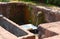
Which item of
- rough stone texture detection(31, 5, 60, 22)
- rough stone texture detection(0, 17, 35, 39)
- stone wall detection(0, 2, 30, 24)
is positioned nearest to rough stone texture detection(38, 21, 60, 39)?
rough stone texture detection(0, 17, 35, 39)

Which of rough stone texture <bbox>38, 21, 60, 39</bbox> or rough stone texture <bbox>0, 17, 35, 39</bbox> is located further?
rough stone texture <bbox>0, 17, 35, 39</bbox>

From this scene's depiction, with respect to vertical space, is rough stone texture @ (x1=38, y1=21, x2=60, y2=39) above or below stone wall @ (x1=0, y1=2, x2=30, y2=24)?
above

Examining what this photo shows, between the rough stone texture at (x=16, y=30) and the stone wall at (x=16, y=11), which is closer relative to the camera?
the rough stone texture at (x=16, y=30)

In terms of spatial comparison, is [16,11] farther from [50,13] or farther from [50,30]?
[50,30]

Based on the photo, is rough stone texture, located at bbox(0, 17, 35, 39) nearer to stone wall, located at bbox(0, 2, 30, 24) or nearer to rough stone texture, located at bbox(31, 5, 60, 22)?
rough stone texture, located at bbox(31, 5, 60, 22)

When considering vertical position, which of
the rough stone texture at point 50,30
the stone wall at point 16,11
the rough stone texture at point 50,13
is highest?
the rough stone texture at point 50,30

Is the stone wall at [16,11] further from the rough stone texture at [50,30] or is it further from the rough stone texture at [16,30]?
the rough stone texture at [50,30]

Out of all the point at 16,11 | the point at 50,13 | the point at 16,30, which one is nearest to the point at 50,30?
the point at 16,30

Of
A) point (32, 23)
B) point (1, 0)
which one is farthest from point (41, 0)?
point (1, 0)

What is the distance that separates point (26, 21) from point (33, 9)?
31.8 inches

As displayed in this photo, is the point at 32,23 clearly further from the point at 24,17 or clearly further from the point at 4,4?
the point at 4,4

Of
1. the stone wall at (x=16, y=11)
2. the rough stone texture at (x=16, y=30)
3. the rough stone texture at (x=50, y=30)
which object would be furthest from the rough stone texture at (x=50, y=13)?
the rough stone texture at (x=50, y=30)

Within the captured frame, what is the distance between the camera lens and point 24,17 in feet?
22.9

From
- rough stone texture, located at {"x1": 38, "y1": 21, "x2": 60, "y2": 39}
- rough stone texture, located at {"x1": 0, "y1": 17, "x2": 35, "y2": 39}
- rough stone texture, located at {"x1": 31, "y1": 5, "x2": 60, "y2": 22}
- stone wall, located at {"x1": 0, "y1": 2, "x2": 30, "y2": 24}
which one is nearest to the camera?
rough stone texture, located at {"x1": 38, "y1": 21, "x2": 60, "y2": 39}
